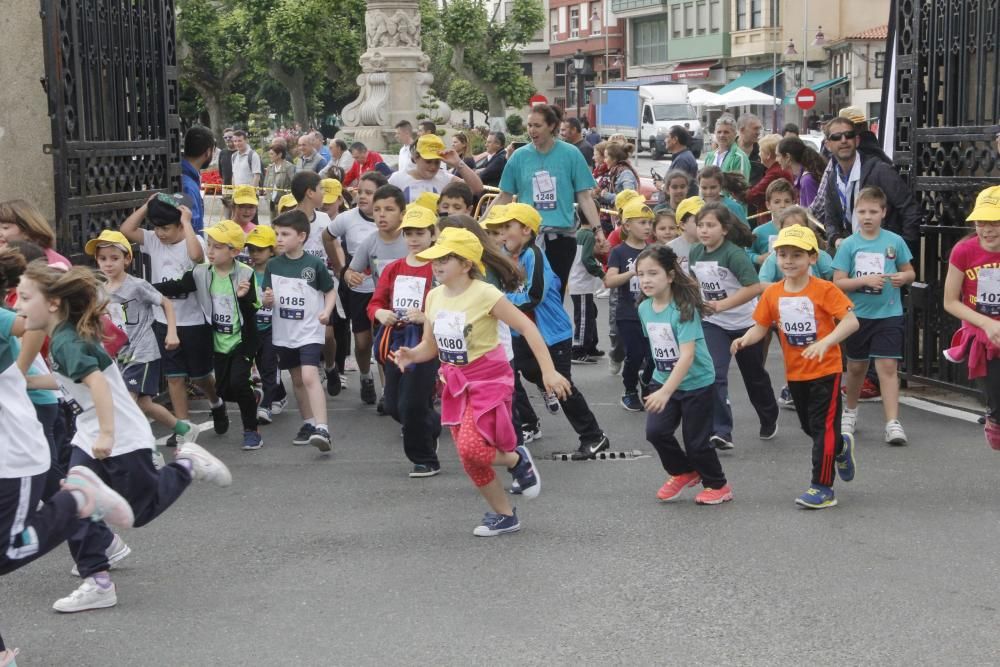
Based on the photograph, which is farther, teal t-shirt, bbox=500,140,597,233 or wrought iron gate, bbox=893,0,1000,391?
teal t-shirt, bbox=500,140,597,233

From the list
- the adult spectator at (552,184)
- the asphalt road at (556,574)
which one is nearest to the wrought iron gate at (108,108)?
the asphalt road at (556,574)

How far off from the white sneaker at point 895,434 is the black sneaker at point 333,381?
14.6ft

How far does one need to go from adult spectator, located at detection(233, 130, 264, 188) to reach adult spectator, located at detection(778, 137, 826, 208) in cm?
1116

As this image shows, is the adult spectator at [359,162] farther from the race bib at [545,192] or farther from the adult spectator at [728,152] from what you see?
the race bib at [545,192]

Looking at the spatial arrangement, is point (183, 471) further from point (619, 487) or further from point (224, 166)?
point (224, 166)

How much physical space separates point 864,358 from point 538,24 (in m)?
61.2

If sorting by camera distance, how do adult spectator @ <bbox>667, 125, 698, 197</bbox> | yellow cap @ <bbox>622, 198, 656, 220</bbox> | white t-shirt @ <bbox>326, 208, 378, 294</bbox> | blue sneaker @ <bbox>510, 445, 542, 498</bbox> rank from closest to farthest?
blue sneaker @ <bbox>510, 445, 542, 498</bbox>
yellow cap @ <bbox>622, 198, 656, 220</bbox>
white t-shirt @ <bbox>326, 208, 378, 294</bbox>
adult spectator @ <bbox>667, 125, 698, 197</bbox>

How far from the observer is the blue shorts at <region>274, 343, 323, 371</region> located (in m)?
9.59

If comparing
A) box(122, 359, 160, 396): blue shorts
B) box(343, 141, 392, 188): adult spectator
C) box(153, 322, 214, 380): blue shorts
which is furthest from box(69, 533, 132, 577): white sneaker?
box(343, 141, 392, 188): adult spectator

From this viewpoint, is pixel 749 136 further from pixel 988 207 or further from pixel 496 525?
pixel 496 525

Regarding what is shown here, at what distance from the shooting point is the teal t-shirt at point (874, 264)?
934 cm

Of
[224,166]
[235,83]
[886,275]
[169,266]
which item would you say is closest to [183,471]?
[169,266]

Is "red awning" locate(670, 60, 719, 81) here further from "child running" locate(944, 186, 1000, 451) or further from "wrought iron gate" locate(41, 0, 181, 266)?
"child running" locate(944, 186, 1000, 451)

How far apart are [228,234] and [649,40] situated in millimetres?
83660
